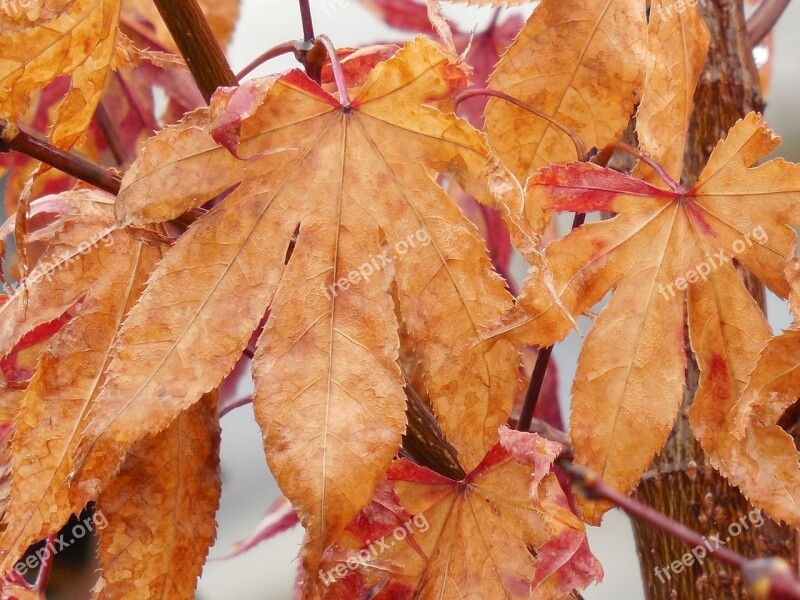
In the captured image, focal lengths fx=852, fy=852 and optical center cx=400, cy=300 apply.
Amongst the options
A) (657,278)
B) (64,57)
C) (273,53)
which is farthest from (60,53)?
(657,278)

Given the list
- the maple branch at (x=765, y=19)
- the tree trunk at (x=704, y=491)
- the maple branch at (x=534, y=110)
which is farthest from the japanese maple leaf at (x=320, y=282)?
the maple branch at (x=765, y=19)

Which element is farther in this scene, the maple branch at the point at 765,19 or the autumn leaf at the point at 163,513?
the maple branch at the point at 765,19

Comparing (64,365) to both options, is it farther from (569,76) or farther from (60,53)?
(569,76)

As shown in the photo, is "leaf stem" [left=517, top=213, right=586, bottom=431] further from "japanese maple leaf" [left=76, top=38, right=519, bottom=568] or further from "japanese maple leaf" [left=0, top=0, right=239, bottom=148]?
"japanese maple leaf" [left=0, top=0, right=239, bottom=148]

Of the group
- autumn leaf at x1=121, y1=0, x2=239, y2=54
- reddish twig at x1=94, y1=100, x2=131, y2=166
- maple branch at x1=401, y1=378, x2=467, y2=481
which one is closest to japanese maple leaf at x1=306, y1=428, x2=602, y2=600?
maple branch at x1=401, y1=378, x2=467, y2=481

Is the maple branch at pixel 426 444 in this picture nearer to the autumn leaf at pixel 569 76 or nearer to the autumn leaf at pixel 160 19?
the autumn leaf at pixel 569 76

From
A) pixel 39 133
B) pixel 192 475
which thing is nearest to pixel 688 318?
pixel 192 475

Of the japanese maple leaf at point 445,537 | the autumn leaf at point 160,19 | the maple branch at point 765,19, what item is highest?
the autumn leaf at point 160,19

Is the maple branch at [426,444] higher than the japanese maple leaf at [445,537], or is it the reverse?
the maple branch at [426,444]
